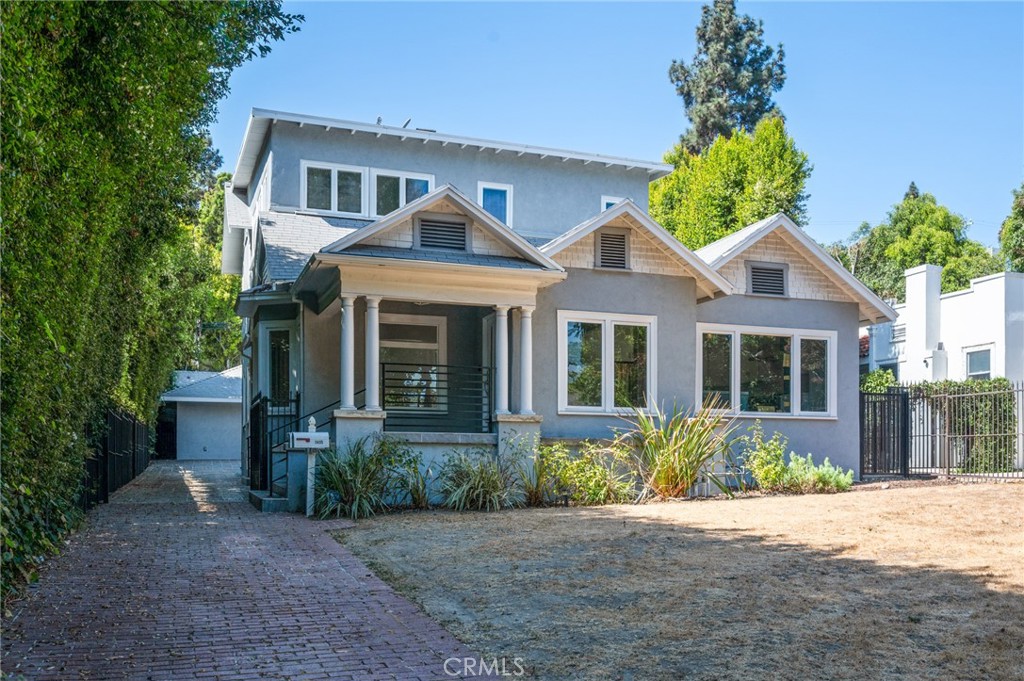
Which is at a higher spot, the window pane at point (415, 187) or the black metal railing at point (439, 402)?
the window pane at point (415, 187)

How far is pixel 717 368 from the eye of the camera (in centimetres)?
1797

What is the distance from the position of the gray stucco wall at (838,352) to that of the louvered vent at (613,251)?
6.38 ft

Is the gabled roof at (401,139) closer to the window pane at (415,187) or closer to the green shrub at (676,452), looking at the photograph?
the window pane at (415,187)

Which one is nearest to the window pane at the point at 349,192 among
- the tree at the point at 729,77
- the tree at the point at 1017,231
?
the tree at the point at 1017,231

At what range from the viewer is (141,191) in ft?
39.4

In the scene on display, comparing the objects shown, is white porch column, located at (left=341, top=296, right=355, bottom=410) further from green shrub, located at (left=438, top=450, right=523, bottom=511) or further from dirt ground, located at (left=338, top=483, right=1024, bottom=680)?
dirt ground, located at (left=338, top=483, right=1024, bottom=680)

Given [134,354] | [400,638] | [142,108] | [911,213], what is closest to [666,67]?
[911,213]

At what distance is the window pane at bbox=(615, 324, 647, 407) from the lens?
16984 mm

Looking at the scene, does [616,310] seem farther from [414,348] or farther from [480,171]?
[480,171]

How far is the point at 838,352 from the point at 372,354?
958 centimetres

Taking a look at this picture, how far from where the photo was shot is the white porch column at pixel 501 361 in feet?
51.0

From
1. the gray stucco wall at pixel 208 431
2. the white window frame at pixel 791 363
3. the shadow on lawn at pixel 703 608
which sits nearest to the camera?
the shadow on lawn at pixel 703 608

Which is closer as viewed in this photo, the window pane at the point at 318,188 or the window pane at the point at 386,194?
the window pane at the point at 318,188

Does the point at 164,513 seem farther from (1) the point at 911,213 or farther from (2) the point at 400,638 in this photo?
(1) the point at 911,213
